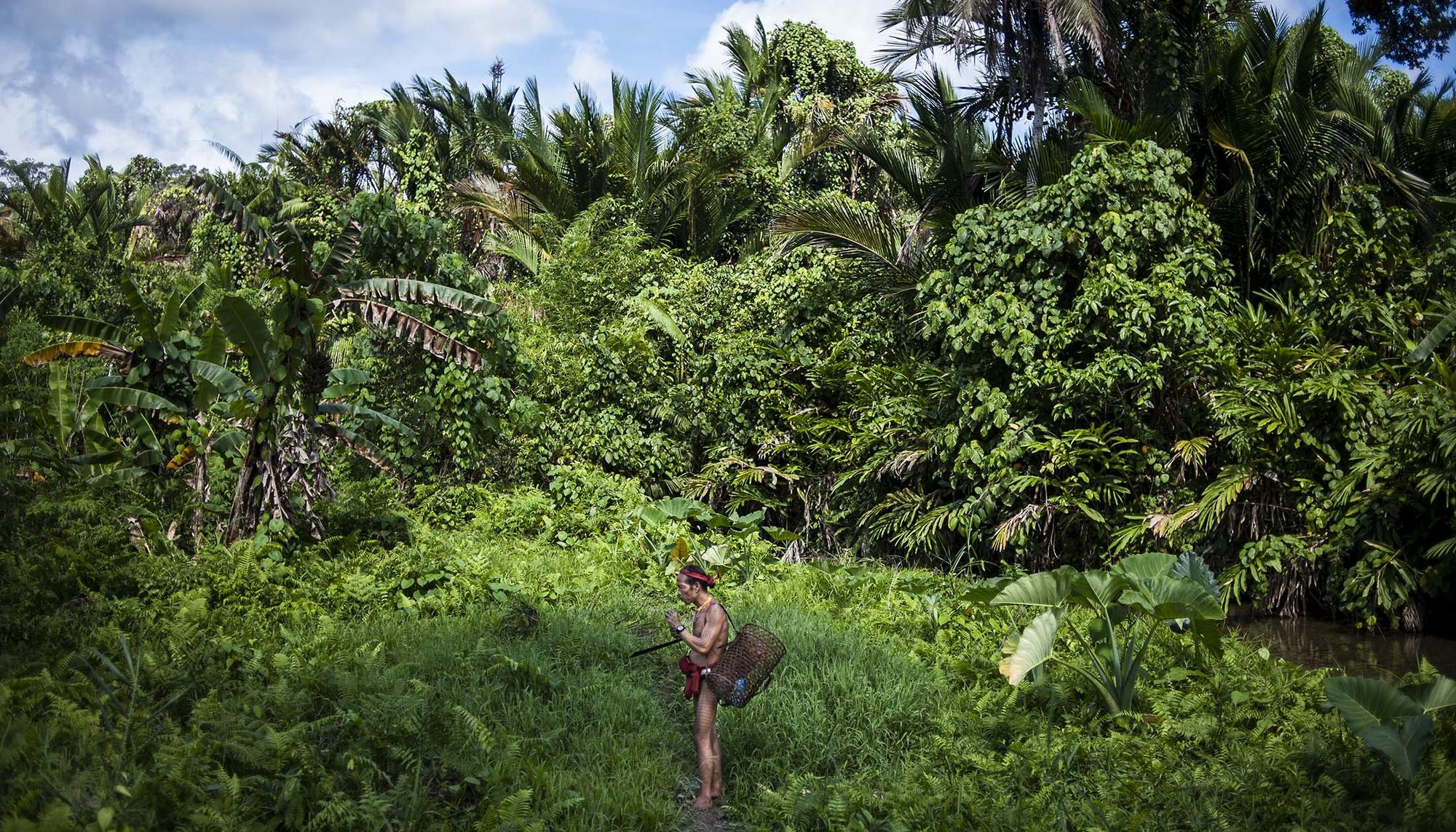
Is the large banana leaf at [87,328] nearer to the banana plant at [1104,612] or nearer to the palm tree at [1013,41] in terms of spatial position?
the banana plant at [1104,612]

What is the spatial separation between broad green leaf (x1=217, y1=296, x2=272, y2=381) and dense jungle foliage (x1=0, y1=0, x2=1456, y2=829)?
0.03m

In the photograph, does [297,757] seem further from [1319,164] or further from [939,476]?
[1319,164]

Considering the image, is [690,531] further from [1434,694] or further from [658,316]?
[1434,694]

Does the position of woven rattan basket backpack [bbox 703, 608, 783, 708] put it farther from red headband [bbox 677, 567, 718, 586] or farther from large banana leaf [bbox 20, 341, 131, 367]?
large banana leaf [bbox 20, 341, 131, 367]

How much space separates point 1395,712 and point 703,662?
3.31m

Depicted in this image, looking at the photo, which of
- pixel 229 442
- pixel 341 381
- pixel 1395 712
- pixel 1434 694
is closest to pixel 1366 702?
pixel 1395 712

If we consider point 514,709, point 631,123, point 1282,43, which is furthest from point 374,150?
point 514,709

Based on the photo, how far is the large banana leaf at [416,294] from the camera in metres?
8.60

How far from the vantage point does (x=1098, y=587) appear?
5840 mm

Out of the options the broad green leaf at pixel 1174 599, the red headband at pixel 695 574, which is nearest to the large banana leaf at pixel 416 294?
the red headband at pixel 695 574

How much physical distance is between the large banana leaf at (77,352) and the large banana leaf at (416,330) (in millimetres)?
1874

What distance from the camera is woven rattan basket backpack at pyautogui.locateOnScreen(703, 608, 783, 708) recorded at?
15.2ft

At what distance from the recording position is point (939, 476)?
11.5 m

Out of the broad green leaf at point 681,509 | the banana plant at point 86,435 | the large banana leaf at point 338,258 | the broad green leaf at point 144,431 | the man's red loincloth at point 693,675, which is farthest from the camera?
the broad green leaf at point 681,509
